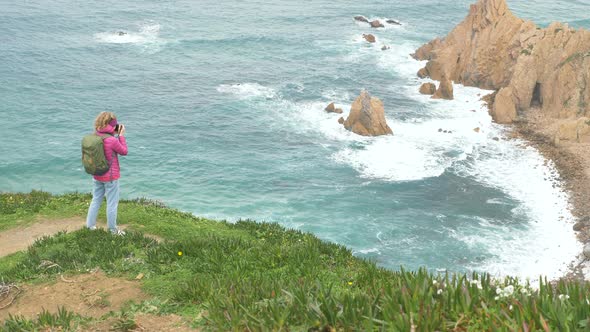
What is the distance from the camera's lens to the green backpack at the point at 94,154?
13.1m

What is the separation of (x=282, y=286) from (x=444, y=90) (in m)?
51.1

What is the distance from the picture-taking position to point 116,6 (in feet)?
278

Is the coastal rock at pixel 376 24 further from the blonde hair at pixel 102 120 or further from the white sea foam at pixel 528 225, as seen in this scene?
the blonde hair at pixel 102 120

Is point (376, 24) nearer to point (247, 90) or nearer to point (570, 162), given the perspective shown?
point (247, 90)

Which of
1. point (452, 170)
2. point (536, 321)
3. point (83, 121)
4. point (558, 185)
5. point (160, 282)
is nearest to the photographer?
point (536, 321)

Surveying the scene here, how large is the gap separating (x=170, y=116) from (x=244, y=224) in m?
38.2

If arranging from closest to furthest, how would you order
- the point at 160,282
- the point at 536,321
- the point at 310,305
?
A: the point at 536,321 → the point at 310,305 → the point at 160,282

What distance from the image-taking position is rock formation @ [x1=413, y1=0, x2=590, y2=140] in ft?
171

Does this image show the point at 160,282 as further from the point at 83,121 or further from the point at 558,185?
the point at 83,121

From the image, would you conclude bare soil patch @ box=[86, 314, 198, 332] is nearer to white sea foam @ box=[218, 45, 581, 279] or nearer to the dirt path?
the dirt path

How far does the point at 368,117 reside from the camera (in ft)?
162

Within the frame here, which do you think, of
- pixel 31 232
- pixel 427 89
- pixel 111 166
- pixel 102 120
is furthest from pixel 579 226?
pixel 102 120

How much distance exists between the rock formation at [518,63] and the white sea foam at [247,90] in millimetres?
14944

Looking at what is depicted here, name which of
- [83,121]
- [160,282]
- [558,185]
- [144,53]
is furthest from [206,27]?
[160,282]
